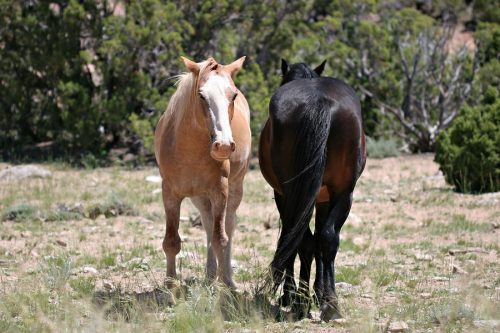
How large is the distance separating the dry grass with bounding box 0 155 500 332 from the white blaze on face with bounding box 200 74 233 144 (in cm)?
103

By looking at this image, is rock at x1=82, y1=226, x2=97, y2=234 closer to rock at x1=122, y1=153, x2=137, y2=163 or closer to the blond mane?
the blond mane

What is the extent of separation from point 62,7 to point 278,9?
193 inches

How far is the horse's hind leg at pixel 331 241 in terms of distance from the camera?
529cm

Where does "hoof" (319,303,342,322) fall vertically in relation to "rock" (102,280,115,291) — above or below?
above

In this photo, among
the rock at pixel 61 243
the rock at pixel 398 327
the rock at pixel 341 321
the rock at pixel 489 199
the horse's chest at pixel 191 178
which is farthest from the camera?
the rock at pixel 489 199

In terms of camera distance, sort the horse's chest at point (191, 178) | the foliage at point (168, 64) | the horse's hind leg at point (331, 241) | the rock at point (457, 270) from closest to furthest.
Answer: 1. the horse's hind leg at point (331, 241)
2. the horse's chest at point (191, 178)
3. the rock at point (457, 270)
4. the foliage at point (168, 64)

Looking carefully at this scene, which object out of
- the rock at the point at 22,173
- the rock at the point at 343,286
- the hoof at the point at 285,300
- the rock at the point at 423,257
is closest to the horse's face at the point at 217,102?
the hoof at the point at 285,300

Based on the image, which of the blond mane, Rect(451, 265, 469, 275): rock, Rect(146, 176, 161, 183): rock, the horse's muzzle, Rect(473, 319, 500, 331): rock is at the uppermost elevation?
the blond mane

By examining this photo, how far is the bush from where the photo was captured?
1166 centimetres

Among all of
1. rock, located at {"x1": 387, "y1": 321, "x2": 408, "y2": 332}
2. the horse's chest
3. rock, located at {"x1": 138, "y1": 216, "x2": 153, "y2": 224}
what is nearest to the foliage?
rock, located at {"x1": 138, "y1": 216, "x2": 153, "y2": 224}

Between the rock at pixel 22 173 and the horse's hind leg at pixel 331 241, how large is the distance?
9290 mm

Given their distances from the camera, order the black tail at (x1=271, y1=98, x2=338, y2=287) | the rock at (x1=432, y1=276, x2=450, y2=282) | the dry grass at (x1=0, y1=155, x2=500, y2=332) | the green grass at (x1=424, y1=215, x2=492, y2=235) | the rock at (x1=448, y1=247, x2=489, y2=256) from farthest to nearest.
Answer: the green grass at (x1=424, y1=215, x2=492, y2=235) < the rock at (x1=448, y1=247, x2=489, y2=256) < the rock at (x1=432, y1=276, x2=450, y2=282) < the black tail at (x1=271, y1=98, x2=338, y2=287) < the dry grass at (x1=0, y1=155, x2=500, y2=332)

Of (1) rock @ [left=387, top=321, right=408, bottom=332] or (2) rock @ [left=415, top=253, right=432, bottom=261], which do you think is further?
(2) rock @ [left=415, top=253, right=432, bottom=261]

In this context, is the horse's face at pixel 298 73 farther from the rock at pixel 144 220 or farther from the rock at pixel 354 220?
the rock at pixel 144 220
